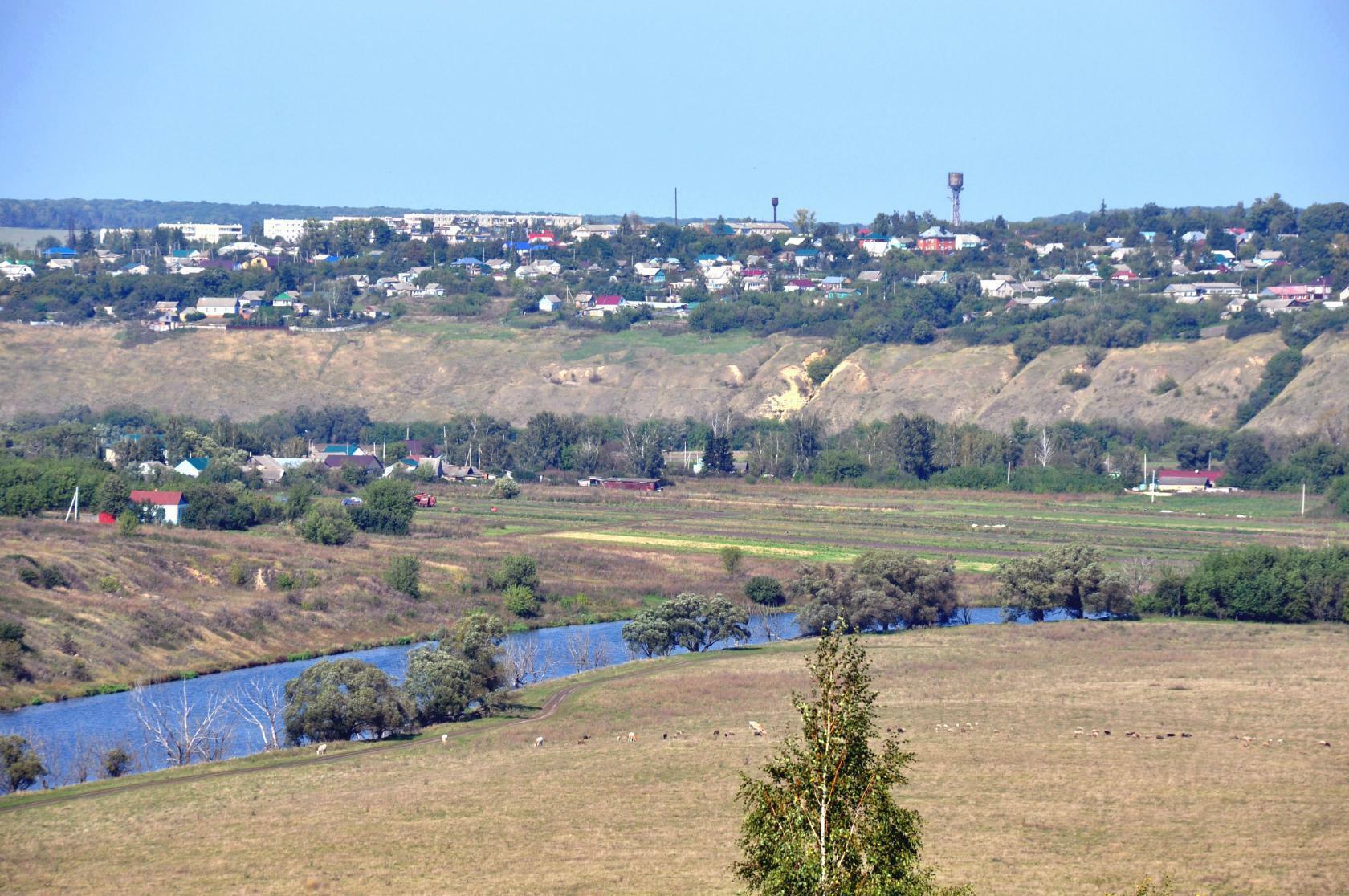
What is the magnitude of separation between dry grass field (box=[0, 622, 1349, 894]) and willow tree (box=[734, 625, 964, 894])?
11551mm

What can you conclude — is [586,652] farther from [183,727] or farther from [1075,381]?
[1075,381]

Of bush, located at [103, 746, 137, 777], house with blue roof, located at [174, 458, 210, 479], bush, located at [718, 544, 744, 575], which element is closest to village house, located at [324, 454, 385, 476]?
house with blue roof, located at [174, 458, 210, 479]

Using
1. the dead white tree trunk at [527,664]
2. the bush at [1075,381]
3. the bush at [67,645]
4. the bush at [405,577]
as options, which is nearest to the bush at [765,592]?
the dead white tree trunk at [527,664]

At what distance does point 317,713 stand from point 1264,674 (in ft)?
84.9

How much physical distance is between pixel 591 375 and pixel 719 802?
109m

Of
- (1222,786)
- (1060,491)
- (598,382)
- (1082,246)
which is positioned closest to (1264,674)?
(1222,786)

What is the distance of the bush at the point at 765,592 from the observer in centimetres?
6278

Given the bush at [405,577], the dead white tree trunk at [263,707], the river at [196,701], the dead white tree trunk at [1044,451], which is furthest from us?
the dead white tree trunk at [1044,451]

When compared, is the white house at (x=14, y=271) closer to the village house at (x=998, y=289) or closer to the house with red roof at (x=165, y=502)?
the village house at (x=998, y=289)

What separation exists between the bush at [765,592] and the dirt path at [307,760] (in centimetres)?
1658

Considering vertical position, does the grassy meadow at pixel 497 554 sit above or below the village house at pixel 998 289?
below

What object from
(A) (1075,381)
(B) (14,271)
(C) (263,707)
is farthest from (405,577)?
(B) (14,271)

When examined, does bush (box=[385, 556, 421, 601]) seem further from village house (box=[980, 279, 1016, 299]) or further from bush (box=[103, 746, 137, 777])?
village house (box=[980, 279, 1016, 299])

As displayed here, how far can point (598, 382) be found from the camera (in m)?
140
